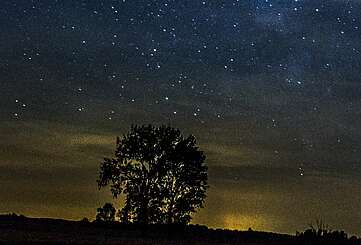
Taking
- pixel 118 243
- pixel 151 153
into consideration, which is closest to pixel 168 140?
pixel 151 153

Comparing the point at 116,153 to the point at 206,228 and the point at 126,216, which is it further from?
the point at 206,228

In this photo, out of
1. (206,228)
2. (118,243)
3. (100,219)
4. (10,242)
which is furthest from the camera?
(206,228)

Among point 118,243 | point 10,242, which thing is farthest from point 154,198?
point 10,242

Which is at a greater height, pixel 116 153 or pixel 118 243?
pixel 116 153

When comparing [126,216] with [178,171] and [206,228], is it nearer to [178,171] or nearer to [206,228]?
[178,171]

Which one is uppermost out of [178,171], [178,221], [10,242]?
[178,171]

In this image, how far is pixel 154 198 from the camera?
7219cm

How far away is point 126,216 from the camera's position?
75.6 m

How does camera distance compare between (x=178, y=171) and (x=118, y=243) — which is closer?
(x=118, y=243)

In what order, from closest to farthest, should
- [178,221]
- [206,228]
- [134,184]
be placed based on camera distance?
[134,184] < [178,221] < [206,228]

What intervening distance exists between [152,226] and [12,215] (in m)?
49.1

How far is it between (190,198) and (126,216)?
6840 millimetres

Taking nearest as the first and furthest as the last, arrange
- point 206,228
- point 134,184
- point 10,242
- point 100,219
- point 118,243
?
point 10,242 → point 118,243 → point 134,184 → point 100,219 → point 206,228

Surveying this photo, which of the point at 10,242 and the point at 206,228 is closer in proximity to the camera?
the point at 10,242
